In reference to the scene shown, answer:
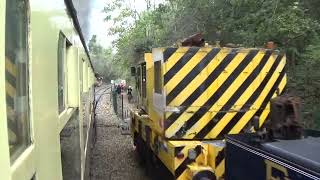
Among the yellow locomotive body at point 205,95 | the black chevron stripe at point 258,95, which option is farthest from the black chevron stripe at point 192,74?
the black chevron stripe at point 258,95

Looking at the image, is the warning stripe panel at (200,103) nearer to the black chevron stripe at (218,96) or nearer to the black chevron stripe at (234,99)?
the black chevron stripe at (218,96)

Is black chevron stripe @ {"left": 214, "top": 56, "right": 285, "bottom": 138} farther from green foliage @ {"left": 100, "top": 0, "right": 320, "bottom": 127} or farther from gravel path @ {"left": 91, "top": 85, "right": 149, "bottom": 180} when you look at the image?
gravel path @ {"left": 91, "top": 85, "right": 149, "bottom": 180}

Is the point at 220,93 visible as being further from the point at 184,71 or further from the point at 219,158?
the point at 219,158

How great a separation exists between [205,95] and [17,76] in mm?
5407

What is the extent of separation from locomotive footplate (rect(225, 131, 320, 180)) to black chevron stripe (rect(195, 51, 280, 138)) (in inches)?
94.4

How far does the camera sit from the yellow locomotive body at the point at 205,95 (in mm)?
6379

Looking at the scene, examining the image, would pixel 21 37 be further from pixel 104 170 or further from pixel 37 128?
pixel 104 170

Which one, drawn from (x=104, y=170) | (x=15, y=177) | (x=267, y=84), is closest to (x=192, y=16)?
(x=104, y=170)

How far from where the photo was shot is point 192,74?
21.8 feet

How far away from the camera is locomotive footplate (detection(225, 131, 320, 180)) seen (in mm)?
2834

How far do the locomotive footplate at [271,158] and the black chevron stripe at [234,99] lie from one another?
2398 millimetres

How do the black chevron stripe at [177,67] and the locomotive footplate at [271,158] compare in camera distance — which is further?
the black chevron stripe at [177,67]

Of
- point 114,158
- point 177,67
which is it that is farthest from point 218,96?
point 114,158

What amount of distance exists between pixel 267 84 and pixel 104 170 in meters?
5.18
